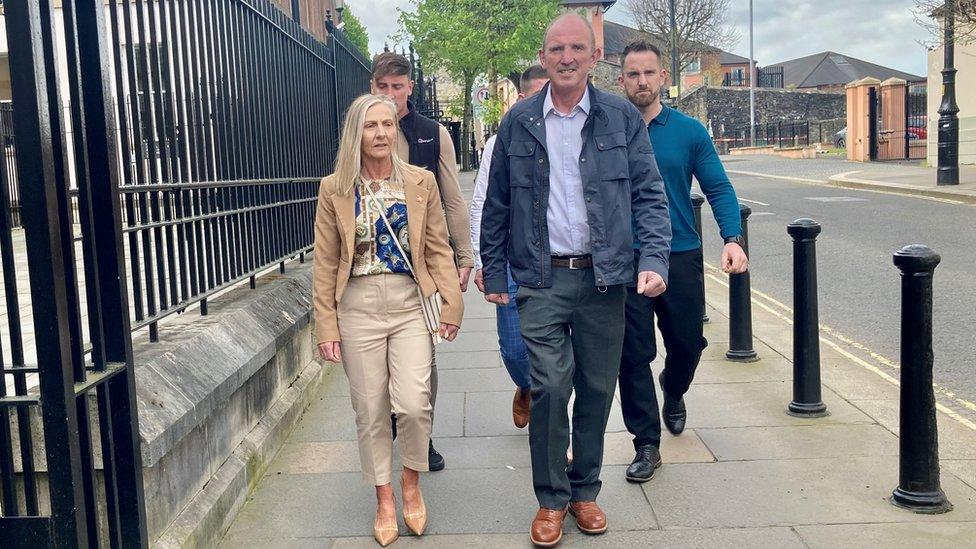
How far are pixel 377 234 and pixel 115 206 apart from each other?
110cm

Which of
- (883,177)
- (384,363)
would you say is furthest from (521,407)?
(883,177)

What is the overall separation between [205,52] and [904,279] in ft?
11.4

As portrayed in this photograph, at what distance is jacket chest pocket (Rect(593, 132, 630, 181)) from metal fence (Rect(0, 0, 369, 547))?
1.76m

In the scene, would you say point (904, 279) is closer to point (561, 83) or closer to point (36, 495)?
point (561, 83)

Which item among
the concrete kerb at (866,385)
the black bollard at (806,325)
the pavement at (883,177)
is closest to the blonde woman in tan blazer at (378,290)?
the concrete kerb at (866,385)

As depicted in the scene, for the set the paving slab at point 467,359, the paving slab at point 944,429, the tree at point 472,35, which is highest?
the tree at point 472,35

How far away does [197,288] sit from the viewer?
469cm

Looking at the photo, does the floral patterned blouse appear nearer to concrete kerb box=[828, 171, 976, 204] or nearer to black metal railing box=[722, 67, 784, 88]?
concrete kerb box=[828, 171, 976, 204]

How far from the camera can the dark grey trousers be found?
12.7 feet

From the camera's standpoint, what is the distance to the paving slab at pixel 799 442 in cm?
477

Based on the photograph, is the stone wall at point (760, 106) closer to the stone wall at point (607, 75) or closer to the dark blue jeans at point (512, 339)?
the stone wall at point (607, 75)

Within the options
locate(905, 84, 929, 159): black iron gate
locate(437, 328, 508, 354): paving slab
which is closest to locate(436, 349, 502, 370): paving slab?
locate(437, 328, 508, 354): paving slab

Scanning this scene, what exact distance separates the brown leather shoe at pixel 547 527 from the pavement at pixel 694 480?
96 millimetres

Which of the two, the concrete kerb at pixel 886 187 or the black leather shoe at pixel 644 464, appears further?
the concrete kerb at pixel 886 187
